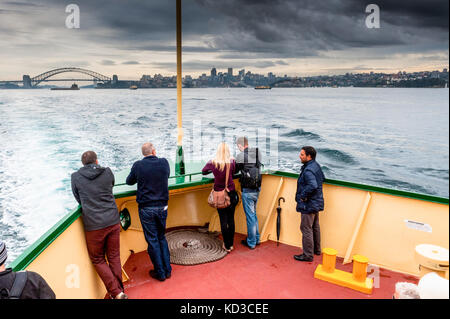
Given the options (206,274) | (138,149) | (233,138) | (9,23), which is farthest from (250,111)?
(206,274)

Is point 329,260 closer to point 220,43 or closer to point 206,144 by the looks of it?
point 206,144

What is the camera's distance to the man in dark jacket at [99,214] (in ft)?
9.80

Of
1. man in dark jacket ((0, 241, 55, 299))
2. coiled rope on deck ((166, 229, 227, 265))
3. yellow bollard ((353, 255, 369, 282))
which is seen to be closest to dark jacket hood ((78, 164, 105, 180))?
man in dark jacket ((0, 241, 55, 299))

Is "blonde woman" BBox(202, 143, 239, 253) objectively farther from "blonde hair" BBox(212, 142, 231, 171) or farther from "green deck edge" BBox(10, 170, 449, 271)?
"green deck edge" BBox(10, 170, 449, 271)

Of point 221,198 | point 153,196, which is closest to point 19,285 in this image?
point 153,196

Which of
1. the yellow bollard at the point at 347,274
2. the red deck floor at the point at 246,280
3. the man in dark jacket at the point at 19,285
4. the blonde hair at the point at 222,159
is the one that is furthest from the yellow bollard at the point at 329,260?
the man in dark jacket at the point at 19,285

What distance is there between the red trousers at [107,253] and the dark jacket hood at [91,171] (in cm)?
51

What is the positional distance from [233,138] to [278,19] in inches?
908

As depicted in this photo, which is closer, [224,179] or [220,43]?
[224,179]

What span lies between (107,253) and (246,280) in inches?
58.7

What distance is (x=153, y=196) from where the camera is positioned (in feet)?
11.5

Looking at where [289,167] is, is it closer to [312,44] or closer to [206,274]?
[206,274]

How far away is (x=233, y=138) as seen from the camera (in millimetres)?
22234

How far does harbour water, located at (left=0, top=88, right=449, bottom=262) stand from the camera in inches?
432
